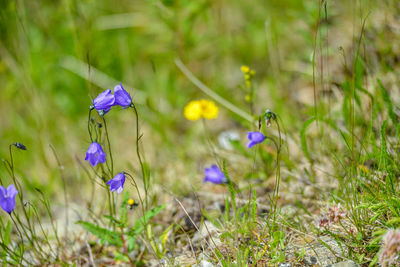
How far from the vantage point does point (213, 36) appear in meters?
4.12

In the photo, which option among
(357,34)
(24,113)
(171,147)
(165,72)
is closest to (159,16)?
(165,72)

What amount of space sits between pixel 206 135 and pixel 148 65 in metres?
2.12

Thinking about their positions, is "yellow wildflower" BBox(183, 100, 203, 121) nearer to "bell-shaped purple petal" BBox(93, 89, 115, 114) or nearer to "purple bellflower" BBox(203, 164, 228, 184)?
"purple bellflower" BBox(203, 164, 228, 184)

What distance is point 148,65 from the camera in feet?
15.7

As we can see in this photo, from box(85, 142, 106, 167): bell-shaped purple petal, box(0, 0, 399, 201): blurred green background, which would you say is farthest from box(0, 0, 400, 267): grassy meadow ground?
box(85, 142, 106, 167): bell-shaped purple petal

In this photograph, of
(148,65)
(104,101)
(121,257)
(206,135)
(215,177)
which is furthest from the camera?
(148,65)

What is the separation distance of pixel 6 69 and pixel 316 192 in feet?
12.8

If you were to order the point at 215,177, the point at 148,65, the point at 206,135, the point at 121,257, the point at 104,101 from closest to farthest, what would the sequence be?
the point at 104,101 < the point at 215,177 < the point at 121,257 < the point at 206,135 < the point at 148,65

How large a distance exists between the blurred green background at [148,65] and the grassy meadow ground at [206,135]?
0.02 m

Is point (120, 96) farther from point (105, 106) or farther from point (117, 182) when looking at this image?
point (117, 182)

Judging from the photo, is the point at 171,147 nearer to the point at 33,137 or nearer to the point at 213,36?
the point at 213,36

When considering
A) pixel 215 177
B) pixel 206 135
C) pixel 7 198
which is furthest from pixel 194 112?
pixel 7 198

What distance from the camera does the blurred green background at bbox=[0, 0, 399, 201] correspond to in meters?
3.63

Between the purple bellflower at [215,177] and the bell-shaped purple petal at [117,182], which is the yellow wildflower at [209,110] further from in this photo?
the bell-shaped purple petal at [117,182]
